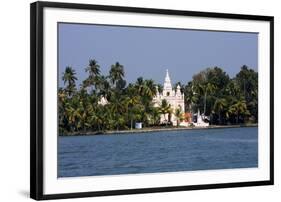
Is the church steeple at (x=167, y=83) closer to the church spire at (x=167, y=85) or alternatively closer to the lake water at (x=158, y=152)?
the church spire at (x=167, y=85)

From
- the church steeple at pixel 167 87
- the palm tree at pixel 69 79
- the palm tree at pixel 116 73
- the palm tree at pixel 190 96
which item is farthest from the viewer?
the palm tree at pixel 190 96

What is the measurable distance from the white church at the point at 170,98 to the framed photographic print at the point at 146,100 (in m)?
0.01

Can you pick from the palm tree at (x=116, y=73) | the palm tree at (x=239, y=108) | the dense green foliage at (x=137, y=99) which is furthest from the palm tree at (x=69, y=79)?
the palm tree at (x=239, y=108)

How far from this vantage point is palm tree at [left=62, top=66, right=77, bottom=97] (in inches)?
361

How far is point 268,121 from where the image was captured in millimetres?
10641

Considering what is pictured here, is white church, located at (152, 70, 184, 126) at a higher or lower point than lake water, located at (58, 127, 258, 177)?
higher

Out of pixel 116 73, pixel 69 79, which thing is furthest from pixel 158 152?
pixel 69 79

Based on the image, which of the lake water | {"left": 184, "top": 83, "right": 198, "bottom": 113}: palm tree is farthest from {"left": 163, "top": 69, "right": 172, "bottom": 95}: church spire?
the lake water

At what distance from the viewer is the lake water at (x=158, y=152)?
933cm

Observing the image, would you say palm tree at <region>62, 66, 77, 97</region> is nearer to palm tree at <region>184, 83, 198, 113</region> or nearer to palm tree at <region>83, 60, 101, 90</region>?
palm tree at <region>83, 60, 101, 90</region>

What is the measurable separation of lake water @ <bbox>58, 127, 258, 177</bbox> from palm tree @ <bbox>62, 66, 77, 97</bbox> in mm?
580

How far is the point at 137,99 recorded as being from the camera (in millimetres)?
9750

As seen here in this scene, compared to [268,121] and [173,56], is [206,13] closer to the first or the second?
[173,56]

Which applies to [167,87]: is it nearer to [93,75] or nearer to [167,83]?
[167,83]
